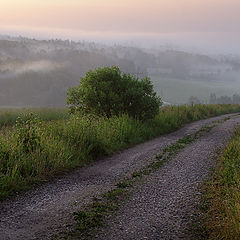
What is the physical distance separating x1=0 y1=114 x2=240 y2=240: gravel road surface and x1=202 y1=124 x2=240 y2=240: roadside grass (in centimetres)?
34

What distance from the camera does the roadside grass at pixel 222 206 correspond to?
4715 millimetres

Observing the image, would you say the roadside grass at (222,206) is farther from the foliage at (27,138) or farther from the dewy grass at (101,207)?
the foliage at (27,138)

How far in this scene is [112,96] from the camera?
16.4m

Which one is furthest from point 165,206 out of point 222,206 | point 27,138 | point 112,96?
point 112,96

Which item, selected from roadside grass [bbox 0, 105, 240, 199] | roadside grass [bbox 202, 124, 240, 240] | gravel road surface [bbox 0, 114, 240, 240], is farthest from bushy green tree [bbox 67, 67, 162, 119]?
roadside grass [bbox 202, 124, 240, 240]

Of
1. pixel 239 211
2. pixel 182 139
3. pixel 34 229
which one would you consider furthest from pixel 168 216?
pixel 182 139

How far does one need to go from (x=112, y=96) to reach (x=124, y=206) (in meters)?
10.7

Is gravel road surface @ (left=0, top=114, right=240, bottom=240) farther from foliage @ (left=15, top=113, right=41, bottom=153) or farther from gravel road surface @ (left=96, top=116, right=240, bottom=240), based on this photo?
foliage @ (left=15, top=113, right=41, bottom=153)

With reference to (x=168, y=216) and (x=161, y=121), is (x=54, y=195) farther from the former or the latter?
→ (x=161, y=121)

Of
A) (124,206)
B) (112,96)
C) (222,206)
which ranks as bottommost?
(124,206)

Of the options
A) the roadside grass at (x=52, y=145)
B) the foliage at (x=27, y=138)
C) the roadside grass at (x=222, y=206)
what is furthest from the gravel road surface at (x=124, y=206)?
the foliage at (x=27, y=138)

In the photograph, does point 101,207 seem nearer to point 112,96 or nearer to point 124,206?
point 124,206

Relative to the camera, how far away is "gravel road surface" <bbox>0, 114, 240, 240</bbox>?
5094mm

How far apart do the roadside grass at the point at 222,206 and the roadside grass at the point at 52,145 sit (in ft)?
14.1
